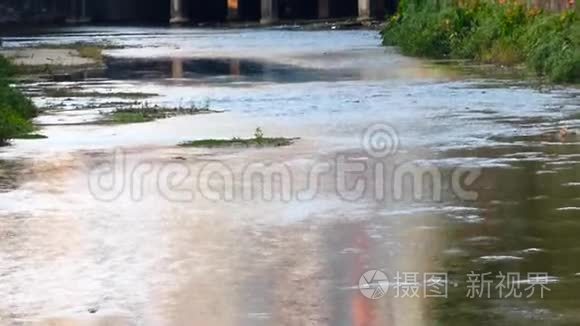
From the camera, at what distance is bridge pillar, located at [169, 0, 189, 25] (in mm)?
78938

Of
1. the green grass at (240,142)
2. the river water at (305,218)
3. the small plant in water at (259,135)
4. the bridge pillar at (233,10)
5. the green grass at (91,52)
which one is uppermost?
the bridge pillar at (233,10)

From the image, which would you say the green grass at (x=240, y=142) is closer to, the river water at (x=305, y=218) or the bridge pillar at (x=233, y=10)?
the river water at (x=305, y=218)

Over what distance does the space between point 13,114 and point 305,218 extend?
9.12m

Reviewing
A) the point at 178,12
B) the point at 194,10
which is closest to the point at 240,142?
the point at 178,12

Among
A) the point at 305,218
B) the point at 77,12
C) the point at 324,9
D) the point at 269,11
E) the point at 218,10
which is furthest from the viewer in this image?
the point at 218,10

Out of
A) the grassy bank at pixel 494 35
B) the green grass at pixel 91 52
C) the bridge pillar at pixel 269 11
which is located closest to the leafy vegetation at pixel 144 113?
the grassy bank at pixel 494 35

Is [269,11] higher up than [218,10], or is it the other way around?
[269,11]

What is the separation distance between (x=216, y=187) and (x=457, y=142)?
421cm

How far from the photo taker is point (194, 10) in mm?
89250

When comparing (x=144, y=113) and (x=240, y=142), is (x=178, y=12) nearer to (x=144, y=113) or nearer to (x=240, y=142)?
(x=144, y=113)

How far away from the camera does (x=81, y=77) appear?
33312mm

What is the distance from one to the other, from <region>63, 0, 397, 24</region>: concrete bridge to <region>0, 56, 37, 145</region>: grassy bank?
157 ft

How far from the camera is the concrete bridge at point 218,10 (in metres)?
74.9

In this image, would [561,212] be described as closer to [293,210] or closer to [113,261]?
[293,210]
